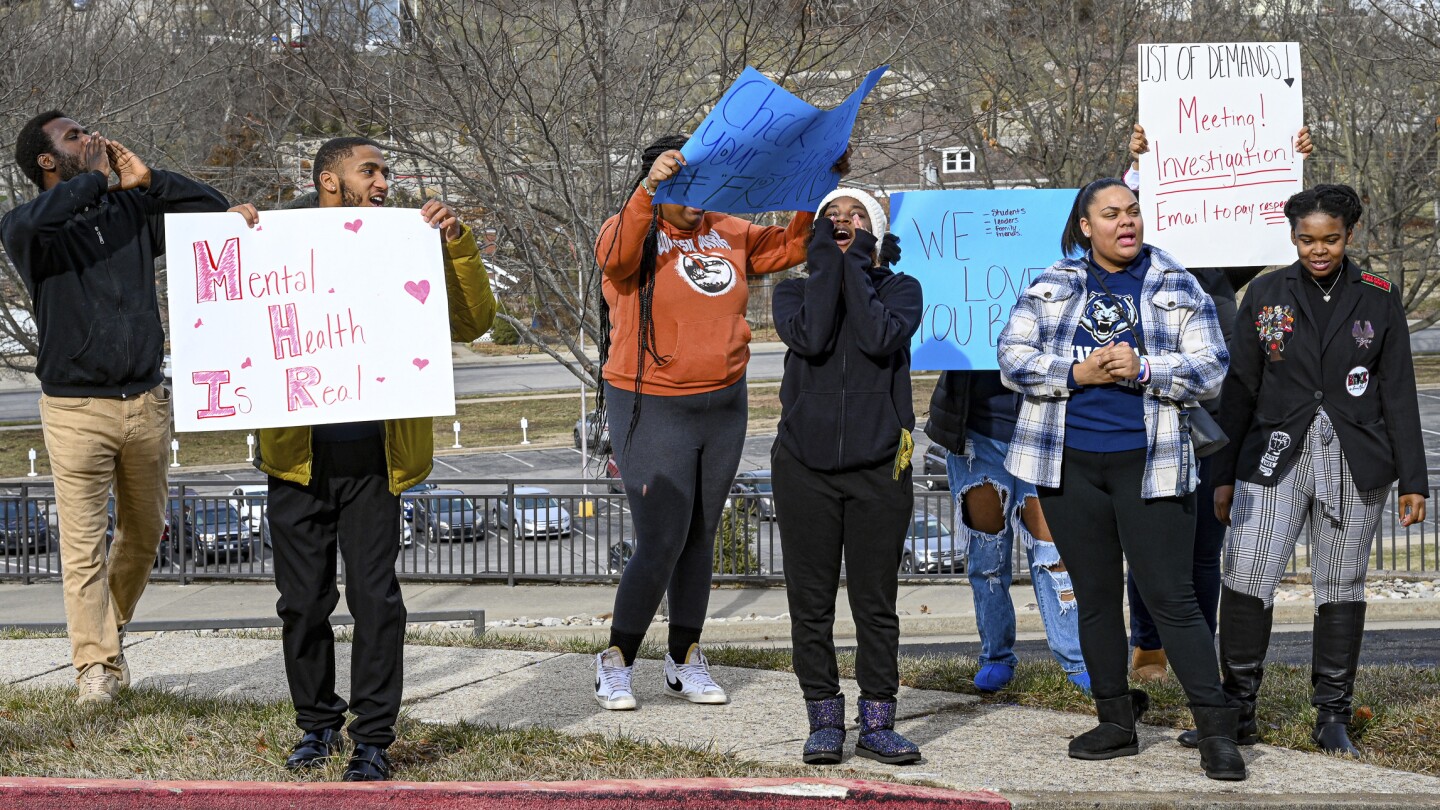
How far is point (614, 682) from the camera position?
17.6 ft

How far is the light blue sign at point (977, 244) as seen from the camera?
589cm

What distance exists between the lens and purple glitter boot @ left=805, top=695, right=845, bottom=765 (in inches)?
179

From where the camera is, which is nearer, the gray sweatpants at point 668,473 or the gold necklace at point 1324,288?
the gold necklace at point 1324,288

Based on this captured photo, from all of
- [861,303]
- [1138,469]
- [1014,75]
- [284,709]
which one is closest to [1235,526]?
[1138,469]

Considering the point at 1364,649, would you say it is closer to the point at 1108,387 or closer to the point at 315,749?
the point at 1108,387

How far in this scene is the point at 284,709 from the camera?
527cm

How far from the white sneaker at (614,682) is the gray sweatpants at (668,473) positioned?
0.11 m

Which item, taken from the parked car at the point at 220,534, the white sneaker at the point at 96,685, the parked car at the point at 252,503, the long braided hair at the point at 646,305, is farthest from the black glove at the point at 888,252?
the parked car at the point at 220,534

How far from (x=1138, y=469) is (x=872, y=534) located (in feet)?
2.82

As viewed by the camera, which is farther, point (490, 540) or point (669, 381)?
point (490, 540)

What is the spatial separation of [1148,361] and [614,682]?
7.52ft

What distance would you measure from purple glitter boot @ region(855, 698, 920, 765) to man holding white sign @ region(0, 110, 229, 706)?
2778 mm

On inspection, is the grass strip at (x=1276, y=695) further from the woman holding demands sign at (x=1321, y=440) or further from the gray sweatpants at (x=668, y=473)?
the gray sweatpants at (x=668, y=473)

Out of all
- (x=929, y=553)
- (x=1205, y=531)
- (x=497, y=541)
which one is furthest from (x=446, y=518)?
(x=1205, y=531)
